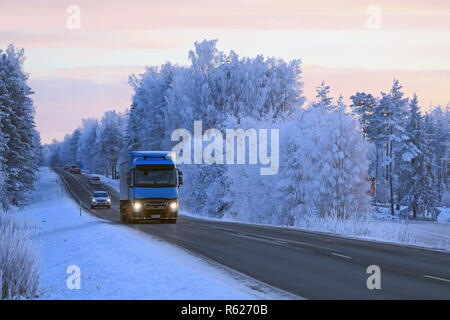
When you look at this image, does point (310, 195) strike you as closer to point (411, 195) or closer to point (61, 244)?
point (61, 244)

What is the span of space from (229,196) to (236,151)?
157 inches

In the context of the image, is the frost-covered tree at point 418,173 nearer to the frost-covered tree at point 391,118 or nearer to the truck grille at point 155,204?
the frost-covered tree at point 391,118

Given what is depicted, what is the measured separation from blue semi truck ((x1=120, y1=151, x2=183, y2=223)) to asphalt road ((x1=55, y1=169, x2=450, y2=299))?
548 cm

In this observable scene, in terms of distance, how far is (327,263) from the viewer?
14195 mm

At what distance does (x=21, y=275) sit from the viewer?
10.5 m

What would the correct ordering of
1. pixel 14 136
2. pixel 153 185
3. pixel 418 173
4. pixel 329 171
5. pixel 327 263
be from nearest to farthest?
pixel 327 263 < pixel 153 185 < pixel 329 171 < pixel 14 136 < pixel 418 173

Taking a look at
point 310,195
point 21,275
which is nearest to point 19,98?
point 310,195

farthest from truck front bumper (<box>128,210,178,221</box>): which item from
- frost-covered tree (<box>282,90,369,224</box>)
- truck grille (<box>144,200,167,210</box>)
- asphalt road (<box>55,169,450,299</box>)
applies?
frost-covered tree (<box>282,90,369,224</box>)

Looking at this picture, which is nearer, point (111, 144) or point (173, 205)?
point (173, 205)

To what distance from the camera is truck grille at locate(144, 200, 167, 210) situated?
2873cm

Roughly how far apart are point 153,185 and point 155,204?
104 centimetres

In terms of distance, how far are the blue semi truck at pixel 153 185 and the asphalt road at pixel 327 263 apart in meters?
5.48

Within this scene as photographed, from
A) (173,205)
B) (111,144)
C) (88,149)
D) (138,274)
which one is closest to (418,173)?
(173,205)

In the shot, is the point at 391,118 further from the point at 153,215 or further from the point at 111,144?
the point at 111,144
